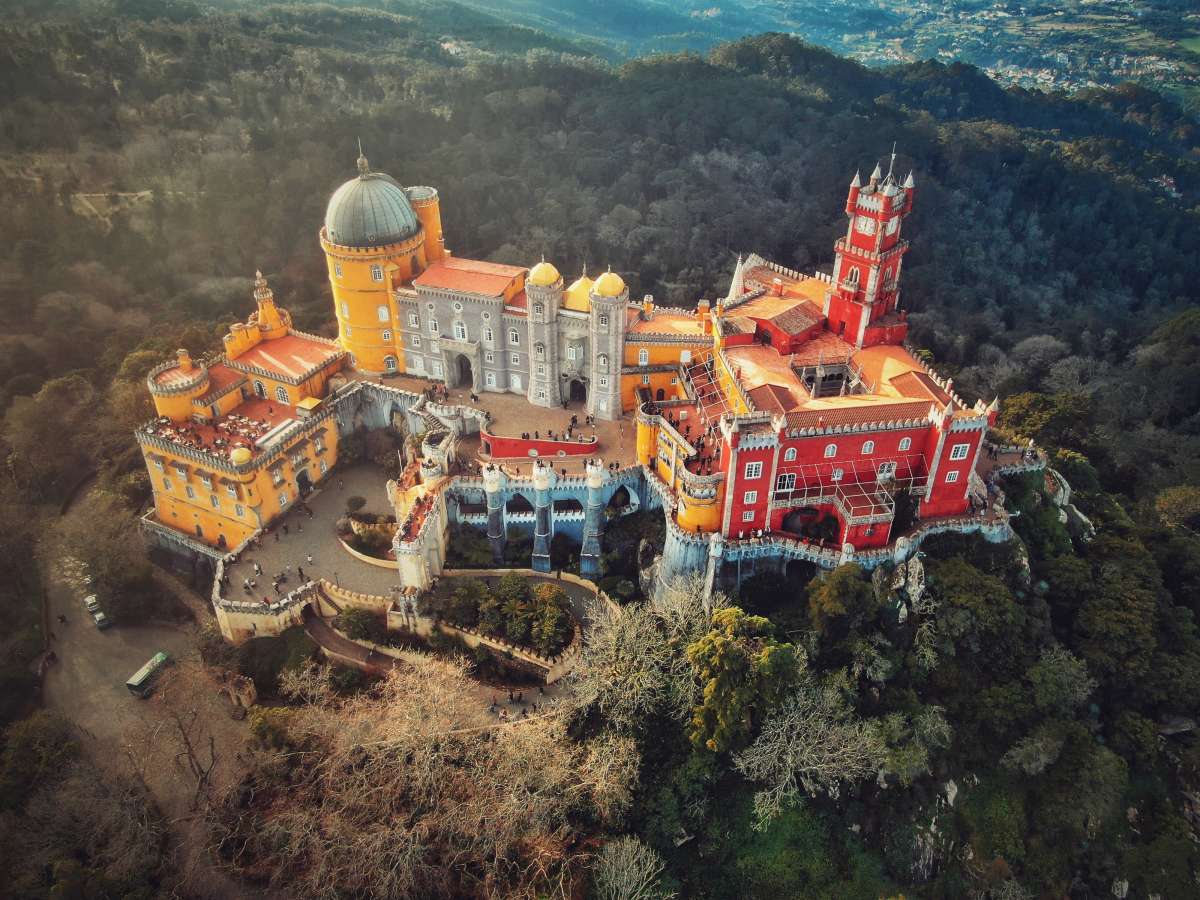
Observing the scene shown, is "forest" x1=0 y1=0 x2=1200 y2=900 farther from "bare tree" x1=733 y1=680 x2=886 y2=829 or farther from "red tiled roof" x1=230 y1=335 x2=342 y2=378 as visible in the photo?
"red tiled roof" x1=230 y1=335 x2=342 y2=378

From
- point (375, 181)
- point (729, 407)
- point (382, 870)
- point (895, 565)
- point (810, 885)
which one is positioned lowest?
point (810, 885)

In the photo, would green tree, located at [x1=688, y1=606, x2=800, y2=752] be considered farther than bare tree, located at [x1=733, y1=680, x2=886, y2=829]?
Yes

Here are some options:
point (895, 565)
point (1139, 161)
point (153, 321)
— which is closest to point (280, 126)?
point (153, 321)

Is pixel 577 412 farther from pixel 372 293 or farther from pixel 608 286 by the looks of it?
pixel 372 293

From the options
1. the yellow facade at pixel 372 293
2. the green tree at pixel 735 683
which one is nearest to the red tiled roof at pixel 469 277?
the yellow facade at pixel 372 293

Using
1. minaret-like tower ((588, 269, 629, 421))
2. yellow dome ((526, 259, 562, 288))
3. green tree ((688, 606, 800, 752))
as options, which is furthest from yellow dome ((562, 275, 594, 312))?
green tree ((688, 606, 800, 752))

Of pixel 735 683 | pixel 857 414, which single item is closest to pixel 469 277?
pixel 857 414

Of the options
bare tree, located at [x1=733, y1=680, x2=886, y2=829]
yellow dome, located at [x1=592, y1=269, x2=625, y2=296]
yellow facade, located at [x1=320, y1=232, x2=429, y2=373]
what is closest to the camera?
bare tree, located at [x1=733, y1=680, x2=886, y2=829]

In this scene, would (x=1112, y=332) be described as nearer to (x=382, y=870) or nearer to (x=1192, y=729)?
(x=1192, y=729)
